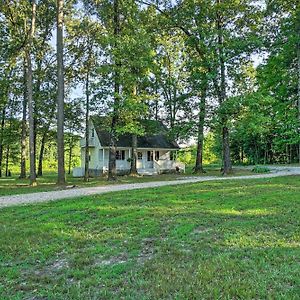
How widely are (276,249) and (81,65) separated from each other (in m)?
21.0

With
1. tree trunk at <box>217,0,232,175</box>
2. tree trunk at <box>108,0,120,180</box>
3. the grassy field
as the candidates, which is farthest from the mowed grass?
tree trunk at <box>217,0,232,175</box>

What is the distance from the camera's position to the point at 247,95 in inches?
764

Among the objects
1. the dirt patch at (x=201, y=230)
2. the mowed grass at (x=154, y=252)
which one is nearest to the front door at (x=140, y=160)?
the mowed grass at (x=154, y=252)

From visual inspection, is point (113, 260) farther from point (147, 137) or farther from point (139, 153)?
point (147, 137)

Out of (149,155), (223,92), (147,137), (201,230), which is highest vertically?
(223,92)

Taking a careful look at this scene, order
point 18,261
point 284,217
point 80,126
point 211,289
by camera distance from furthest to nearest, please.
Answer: point 80,126 < point 284,217 < point 18,261 < point 211,289

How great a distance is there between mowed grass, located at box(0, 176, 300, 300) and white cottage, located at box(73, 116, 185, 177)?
19112 millimetres

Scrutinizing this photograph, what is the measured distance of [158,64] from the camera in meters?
21.4

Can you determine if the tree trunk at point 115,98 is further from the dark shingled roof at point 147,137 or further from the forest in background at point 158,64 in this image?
the dark shingled roof at point 147,137

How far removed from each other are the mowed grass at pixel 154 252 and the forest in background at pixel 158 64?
369 inches

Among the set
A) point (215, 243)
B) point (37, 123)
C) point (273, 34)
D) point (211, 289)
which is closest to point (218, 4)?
point (273, 34)

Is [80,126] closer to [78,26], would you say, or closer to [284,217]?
[78,26]

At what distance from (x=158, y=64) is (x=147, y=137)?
992 cm

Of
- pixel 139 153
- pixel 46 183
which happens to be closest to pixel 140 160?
pixel 139 153
